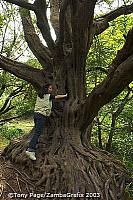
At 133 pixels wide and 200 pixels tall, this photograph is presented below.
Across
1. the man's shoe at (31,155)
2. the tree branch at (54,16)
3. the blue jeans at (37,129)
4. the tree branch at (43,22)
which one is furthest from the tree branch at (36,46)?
the man's shoe at (31,155)

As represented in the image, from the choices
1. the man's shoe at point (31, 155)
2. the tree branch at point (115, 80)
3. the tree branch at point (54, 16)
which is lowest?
the man's shoe at point (31, 155)

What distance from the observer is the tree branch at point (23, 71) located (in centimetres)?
834

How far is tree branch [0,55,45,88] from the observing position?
8.34m

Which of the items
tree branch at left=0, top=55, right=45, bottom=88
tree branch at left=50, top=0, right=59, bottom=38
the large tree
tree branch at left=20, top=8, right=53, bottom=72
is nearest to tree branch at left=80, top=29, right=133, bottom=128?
the large tree

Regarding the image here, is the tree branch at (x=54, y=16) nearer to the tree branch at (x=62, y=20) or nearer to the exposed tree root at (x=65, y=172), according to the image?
the tree branch at (x=62, y=20)

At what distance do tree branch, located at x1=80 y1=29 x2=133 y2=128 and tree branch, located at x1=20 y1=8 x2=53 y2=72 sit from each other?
84.7 inches

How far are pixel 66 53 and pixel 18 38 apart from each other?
6341 mm

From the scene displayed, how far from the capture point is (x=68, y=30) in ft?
27.4

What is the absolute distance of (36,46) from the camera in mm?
9273

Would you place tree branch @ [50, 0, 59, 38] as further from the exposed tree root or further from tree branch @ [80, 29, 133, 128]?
the exposed tree root

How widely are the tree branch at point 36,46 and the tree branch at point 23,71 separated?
44cm

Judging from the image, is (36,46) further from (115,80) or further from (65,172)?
(65,172)

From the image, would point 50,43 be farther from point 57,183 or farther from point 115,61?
point 57,183

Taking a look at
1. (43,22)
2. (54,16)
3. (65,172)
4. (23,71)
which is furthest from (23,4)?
(65,172)
